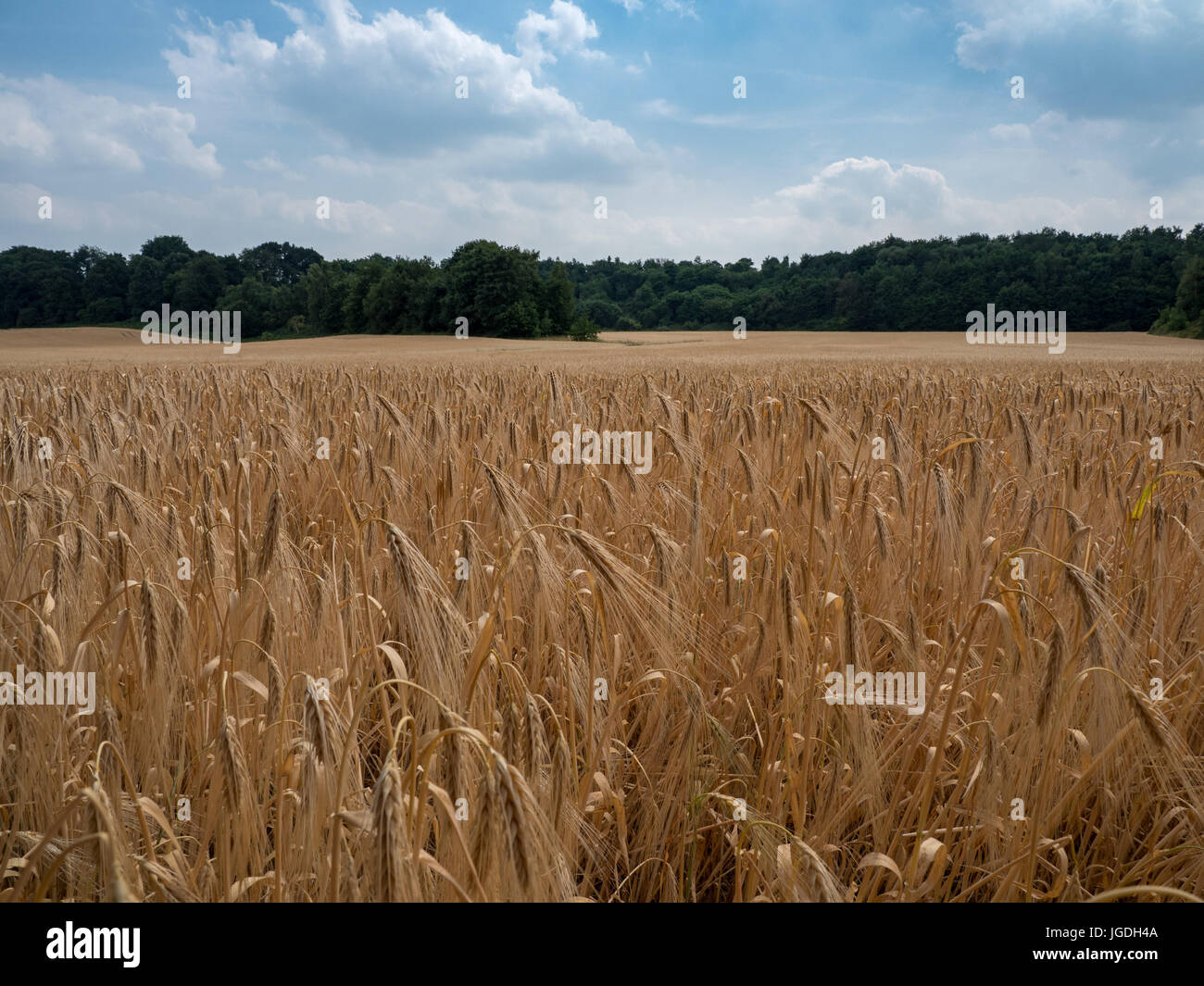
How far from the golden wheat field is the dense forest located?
50.7m

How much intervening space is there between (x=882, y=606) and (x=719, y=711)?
626 mm

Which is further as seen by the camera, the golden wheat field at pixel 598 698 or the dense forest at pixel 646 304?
the dense forest at pixel 646 304

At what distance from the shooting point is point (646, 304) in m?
76.2

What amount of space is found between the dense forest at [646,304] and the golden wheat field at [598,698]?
166 feet

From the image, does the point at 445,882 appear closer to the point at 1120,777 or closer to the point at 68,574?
the point at 68,574

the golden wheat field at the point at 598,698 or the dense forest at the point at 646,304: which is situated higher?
the dense forest at the point at 646,304

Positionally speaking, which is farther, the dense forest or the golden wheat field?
the dense forest

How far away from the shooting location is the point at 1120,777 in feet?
4.58

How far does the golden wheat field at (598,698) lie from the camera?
3.34 feet

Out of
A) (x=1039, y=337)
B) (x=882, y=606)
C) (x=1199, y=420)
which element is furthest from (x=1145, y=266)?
(x=882, y=606)

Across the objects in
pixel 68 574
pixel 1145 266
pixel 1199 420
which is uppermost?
pixel 1145 266

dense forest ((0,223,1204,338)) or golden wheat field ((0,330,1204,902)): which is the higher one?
dense forest ((0,223,1204,338))

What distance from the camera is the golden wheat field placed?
3.34 ft

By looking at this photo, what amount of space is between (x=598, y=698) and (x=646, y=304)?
77.4 meters
